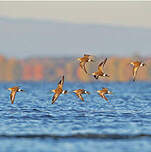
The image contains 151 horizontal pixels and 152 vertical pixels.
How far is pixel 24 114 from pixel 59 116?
3403 millimetres

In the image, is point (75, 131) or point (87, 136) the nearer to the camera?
point (87, 136)

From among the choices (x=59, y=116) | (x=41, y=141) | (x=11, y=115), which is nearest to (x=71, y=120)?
(x=59, y=116)

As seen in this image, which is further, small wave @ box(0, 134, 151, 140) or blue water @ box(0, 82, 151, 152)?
small wave @ box(0, 134, 151, 140)

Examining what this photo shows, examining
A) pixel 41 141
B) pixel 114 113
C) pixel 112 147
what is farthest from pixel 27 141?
pixel 114 113

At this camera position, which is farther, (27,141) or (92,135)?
(92,135)

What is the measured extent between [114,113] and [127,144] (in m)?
16.3

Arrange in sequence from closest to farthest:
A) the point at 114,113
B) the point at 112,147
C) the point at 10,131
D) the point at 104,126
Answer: the point at 112,147 < the point at 10,131 < the point at 104,126 < the point at 114,113

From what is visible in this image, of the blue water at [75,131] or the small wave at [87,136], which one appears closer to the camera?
the blue water at [75,131]

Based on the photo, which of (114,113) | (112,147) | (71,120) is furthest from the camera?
(114,113)

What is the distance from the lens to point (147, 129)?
105 ft

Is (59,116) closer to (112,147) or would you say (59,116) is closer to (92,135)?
(92,135)

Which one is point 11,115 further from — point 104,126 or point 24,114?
point 104,126

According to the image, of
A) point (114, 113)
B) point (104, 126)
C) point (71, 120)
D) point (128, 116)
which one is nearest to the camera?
point (104, 126)

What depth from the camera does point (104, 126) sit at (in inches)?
1326
